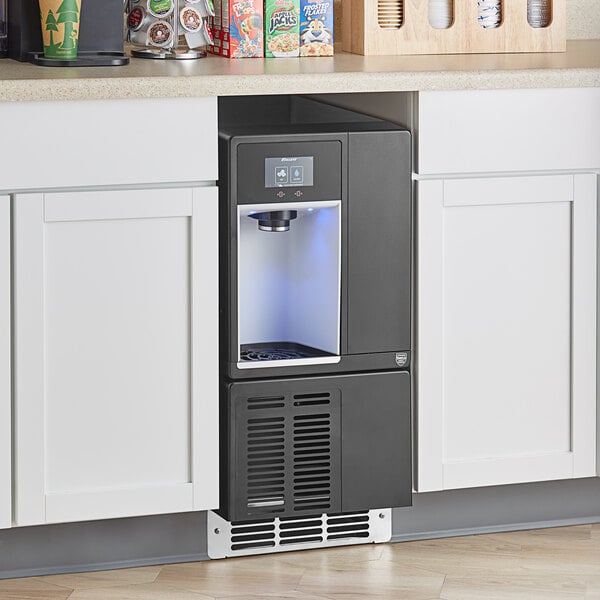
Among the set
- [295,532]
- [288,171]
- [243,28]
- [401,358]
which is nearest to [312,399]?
[401,358]

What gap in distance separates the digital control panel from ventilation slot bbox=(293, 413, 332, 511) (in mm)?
425

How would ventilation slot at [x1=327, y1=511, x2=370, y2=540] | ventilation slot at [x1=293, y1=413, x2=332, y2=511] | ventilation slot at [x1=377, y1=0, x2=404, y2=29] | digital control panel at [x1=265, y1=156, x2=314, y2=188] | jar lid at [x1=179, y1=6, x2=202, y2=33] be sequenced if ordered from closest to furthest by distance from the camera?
digital control panel at [x1=265, y1=156, x2=314, y2=188] < ventilation slot at [x1=293, y1=413, x2=332, y2=511] < ventilation slot at [x1=327, y1=511, x2=370, y2=540] < jar lid at [x1=179, y1=6, x2=202, y2=33] < ventilation slot at [x1=377, y1=0, x2=404, y2=29]

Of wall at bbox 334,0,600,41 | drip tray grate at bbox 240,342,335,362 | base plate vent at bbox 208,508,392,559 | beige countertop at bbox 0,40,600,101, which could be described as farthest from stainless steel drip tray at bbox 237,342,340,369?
wall at bbox 334,0,600,41

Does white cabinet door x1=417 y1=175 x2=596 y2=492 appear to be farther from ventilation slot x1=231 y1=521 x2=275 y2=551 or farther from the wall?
the wall

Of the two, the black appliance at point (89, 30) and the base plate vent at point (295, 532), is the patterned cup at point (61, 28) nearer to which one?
the black appliance at point (89, 30)

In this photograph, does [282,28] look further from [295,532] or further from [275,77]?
[295,532]

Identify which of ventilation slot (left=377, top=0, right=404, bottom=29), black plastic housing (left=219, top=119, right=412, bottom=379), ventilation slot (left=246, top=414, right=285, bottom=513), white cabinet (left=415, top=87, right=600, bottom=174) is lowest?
ventilation slot (left=246, top=414, right=285, bottom=513)

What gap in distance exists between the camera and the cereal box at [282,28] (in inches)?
Answer: 102

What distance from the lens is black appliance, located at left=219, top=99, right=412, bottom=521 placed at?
2.22m

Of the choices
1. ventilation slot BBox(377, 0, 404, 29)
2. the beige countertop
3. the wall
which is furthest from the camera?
the wall

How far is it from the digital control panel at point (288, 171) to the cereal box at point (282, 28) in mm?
467

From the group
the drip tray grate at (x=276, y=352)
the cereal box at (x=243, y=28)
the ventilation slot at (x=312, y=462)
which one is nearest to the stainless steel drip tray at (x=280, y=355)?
the drip tray grate at (x=276, y=352)

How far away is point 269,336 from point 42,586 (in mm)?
633

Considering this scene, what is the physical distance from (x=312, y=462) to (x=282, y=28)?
0.90m
